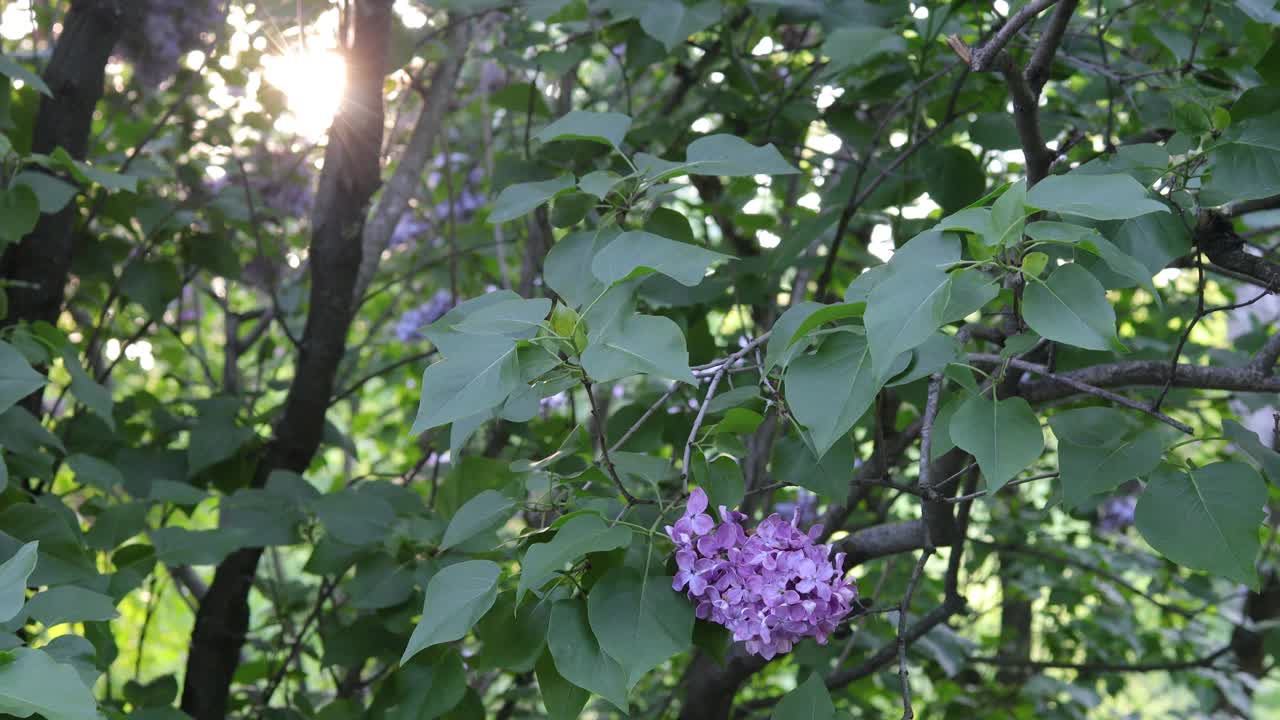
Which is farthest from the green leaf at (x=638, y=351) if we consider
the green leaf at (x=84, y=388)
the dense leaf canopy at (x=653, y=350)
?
the green leaf at (x=84, y=388)

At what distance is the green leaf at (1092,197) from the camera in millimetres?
623

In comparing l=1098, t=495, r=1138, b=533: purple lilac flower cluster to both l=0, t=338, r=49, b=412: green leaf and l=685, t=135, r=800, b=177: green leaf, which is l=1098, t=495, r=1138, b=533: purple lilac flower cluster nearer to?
l=685, t=135, r=800, b=177: green leaf

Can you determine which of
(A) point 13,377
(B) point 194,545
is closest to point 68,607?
(A) point 13,377

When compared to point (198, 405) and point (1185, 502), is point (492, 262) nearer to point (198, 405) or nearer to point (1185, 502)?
point (198, 405)

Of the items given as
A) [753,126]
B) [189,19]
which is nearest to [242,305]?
[189,19]

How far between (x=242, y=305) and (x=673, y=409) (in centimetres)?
253

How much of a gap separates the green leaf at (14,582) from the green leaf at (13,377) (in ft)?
0.78

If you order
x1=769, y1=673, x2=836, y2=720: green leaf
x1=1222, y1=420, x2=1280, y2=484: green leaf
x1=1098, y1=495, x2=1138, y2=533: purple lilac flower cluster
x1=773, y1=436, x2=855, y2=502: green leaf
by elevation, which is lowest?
x1=1098, y1=495, x2=1138, y2=533: purple lilac flower cluster

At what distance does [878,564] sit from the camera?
2.66 meters

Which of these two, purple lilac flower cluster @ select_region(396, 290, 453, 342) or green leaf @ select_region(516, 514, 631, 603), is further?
purple lilac flower cluster @ select_region(396, 290, 453, 342)

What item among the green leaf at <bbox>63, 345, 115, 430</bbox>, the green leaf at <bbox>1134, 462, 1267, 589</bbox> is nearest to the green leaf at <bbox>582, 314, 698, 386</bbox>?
the green leaf at <bbox>1134, 462, 1267, 589</bbox>

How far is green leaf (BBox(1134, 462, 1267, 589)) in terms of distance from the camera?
734 millimetres

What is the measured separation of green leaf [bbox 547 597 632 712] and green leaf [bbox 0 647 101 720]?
302 millimetres

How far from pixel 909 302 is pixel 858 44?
572 millimetres
